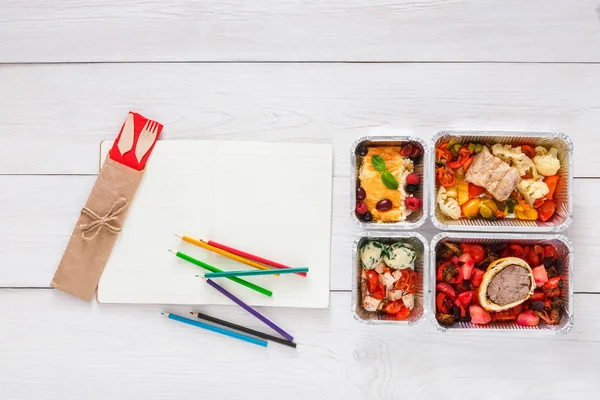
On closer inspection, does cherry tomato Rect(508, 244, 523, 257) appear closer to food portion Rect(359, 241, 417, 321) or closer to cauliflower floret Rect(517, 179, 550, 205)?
cauliflower floret Rect(517, 179, 550, 205)

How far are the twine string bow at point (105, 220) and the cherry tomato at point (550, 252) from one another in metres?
0.81

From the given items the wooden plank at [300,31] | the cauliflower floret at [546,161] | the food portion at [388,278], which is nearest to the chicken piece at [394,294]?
the food portion at [388,278]

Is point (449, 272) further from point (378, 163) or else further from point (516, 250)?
point (378, 163)

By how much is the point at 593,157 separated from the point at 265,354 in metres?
0.76

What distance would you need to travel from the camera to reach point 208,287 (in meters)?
1.06

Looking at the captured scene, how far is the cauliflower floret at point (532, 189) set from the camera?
3.15 ft

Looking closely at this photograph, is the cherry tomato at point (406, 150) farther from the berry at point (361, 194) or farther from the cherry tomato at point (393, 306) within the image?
the cherry tomato at point (393, 306)

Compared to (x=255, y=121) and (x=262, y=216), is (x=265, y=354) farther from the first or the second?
(x=255, y=121)

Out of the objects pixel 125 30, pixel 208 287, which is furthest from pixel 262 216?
pixel 125 30

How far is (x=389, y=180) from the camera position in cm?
97

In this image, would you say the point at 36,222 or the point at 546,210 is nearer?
the point at 546,210

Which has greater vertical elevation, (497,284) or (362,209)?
(362,209)

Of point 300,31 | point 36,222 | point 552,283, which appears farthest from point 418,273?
point 36,222

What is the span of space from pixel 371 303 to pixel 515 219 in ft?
1.02
